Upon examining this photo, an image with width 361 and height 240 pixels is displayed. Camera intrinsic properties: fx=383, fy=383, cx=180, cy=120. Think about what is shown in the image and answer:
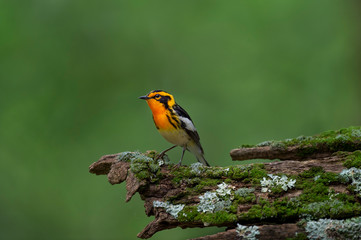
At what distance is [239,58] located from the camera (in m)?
9.94

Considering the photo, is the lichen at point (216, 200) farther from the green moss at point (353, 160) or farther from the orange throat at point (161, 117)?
the orange throat at point (161, 117)

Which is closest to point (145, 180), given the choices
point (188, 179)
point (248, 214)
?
point (188, 179)

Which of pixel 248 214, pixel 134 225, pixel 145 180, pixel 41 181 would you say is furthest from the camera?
pixel 41 181

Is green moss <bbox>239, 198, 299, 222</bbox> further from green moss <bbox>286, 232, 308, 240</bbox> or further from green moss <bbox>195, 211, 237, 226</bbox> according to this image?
green moss <bbox>286, 232, 308, 240</bbox>

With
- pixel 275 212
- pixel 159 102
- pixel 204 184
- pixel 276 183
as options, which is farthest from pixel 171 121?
pixel 275 212

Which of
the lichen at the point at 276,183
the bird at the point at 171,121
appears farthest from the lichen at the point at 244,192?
the bird at the point at 171,121

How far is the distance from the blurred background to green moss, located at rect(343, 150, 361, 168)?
14.1 feet

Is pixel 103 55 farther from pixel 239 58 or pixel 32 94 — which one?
pixel 239 58

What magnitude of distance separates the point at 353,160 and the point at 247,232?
4.44 feet

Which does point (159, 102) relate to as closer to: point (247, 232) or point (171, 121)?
point (171, 121)

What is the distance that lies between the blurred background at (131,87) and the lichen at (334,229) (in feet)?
15.9

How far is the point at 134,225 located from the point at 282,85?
4.87 m

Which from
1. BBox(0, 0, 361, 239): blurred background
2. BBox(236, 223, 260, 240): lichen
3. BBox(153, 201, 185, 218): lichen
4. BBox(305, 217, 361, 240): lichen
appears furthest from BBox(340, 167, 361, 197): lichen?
BBox(0, 0, 361, 239): blurred background

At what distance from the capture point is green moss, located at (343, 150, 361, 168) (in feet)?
12.5
